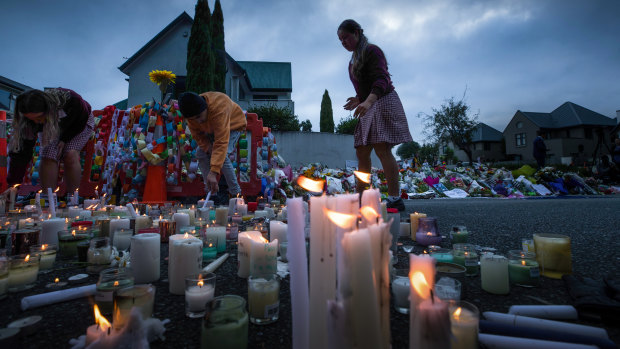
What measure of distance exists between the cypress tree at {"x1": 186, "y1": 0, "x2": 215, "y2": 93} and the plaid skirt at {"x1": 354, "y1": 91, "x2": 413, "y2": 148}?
13.0m

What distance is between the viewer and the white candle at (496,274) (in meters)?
1.36

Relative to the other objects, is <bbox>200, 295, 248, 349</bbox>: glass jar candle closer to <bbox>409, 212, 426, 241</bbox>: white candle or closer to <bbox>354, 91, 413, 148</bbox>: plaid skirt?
<bbox>409, 212, 426, 241</bbox>: white candle

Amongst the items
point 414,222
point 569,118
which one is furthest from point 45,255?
point 569,118

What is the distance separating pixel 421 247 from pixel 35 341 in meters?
2.35

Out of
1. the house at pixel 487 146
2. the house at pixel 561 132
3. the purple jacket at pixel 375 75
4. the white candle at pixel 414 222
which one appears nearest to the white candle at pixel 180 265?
the white candle at pixel 414 222

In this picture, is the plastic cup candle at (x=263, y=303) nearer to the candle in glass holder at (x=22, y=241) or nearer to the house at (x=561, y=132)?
the candle in glass holder at (x=22, y=241)

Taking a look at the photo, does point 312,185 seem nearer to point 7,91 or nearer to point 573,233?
point 573,233

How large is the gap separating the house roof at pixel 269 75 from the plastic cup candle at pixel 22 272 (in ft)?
Result: 87.7

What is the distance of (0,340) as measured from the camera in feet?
2.90

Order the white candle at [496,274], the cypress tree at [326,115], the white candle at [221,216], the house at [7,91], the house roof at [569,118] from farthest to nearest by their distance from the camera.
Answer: the house roof at [569,118], the cypress tree at [326,115], the house at [7,91], the white candle at [221,216], the white candle at [496,274]

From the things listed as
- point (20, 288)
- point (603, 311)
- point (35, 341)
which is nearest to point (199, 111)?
point (20, 288)

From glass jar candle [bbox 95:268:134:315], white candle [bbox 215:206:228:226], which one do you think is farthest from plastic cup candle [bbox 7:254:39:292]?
white candle [bbox 215:206:228:226]

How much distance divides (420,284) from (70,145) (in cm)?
554

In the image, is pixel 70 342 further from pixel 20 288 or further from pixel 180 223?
pixel 180 223
